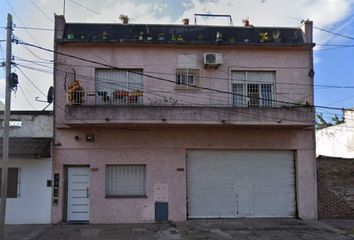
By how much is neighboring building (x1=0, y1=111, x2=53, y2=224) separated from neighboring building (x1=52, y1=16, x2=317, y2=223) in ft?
1.36

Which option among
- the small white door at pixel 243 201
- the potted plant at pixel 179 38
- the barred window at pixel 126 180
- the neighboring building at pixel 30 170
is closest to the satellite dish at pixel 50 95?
the neighboring building at pixel 30 170

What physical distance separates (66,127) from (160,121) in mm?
3939

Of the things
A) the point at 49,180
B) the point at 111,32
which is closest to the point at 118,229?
the point at 49,180

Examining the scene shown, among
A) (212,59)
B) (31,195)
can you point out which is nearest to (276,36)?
(212,59)

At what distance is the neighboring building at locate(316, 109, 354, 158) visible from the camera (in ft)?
80.1

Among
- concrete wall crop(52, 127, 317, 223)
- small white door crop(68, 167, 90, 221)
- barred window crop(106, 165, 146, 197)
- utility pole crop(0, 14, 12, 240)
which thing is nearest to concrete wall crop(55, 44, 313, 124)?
concrete wall crop(52, 127, 317, 223)

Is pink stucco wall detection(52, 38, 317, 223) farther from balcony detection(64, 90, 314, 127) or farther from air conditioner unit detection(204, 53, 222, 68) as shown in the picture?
air conditioner unit detection(204, 53, 222, 68)

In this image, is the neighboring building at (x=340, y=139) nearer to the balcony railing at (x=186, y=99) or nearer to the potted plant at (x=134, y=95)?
the balcony railing at (x=186, y=99)

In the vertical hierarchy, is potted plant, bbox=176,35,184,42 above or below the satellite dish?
above

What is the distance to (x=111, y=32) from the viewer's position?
17984mm

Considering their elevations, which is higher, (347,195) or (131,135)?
(131,135)

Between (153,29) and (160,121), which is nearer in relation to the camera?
(160,121)

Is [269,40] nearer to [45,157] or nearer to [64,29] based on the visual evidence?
[64,29]

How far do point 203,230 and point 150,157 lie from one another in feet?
12.7
